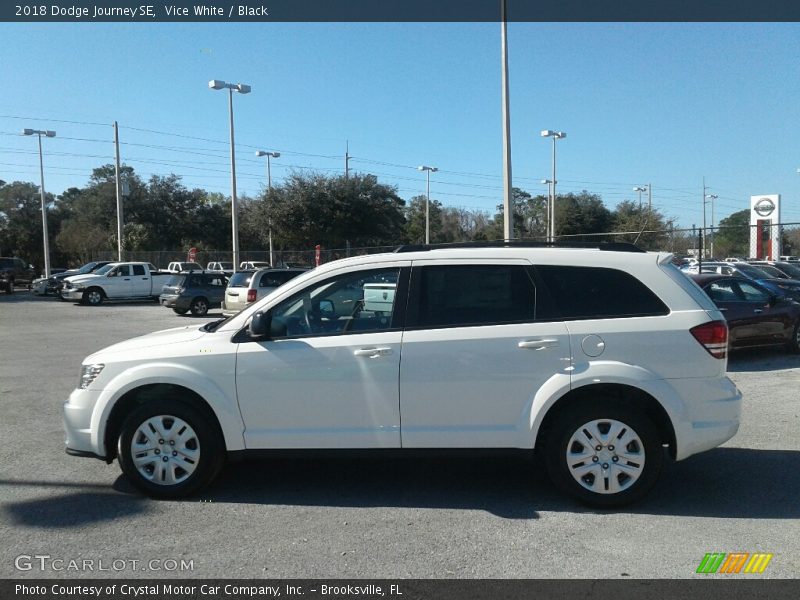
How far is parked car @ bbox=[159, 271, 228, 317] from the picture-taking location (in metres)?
23.5

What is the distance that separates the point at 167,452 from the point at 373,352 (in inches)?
67.8

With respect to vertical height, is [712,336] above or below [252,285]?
below

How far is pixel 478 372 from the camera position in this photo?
480 centimetres

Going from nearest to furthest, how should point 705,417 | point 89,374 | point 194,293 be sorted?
point 705,417, point 89,374, point 194,293

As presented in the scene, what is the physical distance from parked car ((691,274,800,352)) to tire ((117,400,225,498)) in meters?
8.88

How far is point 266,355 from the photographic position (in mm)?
4949

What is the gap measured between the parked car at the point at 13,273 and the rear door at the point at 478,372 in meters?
37.1

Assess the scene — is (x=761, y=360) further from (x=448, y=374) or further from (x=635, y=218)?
(x=635, y=218)

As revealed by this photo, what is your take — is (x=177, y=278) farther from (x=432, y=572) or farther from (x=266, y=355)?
(x=432, y=572)

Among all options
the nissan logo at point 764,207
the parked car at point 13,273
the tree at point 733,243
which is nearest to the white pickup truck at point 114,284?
the parked car at point 13,273

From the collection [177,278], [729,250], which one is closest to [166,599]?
[177,278]

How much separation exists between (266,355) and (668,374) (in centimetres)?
289

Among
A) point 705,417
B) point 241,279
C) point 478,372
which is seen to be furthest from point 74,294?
point 705,417

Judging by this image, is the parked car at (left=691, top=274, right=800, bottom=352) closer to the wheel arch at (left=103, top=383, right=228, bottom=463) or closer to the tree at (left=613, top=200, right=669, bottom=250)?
the wheel arch at (left=103, top=383, right=228, bottom=463)
